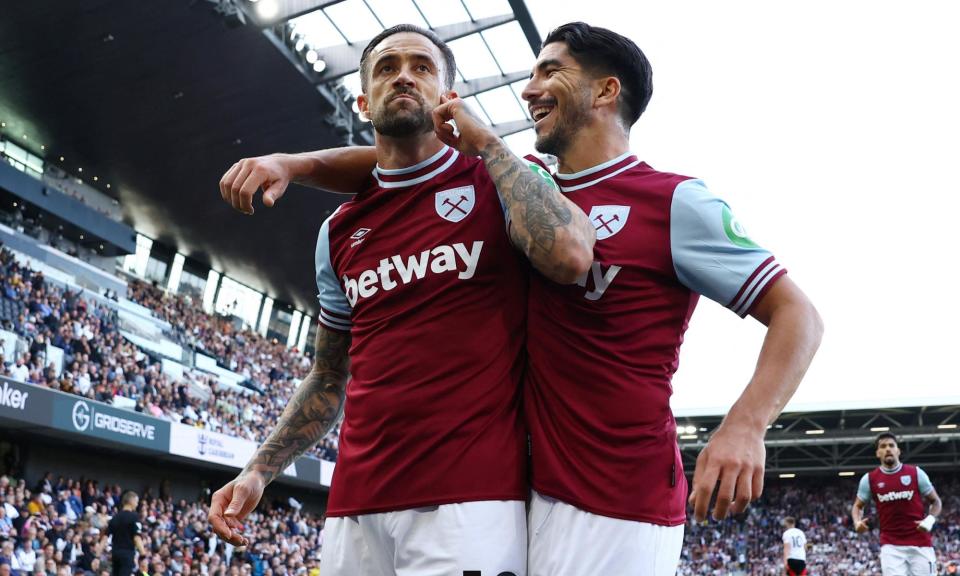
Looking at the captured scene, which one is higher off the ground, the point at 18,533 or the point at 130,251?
the point at 130,251

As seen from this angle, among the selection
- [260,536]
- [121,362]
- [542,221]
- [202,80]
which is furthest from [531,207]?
[202,80]

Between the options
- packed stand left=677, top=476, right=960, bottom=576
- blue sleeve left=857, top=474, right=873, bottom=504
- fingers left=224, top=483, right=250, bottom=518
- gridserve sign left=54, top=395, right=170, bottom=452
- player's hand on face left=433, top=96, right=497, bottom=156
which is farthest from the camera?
packed stand left=677, top=476, right=960, bottom=576

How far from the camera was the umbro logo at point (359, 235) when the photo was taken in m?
2.67

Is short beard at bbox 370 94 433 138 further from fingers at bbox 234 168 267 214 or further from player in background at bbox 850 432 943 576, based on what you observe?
player in background at bbox 850 432 943 576

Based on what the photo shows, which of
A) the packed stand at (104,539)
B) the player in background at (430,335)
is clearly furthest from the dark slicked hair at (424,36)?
the packed stand at (104,539)

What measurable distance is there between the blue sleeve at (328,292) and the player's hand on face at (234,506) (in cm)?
54

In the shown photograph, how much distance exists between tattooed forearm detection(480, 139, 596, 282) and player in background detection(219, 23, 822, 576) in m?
0.11

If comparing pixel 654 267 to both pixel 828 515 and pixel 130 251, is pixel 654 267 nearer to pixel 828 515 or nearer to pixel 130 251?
pixel 130 251

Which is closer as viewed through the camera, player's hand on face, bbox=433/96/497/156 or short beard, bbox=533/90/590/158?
player's hand on face, bbox=433/96/497/156

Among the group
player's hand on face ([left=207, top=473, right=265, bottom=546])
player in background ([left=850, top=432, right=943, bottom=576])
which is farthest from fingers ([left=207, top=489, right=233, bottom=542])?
player in background ([left=850, top=432, right=943, bottom=576])

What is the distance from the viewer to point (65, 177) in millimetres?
28469

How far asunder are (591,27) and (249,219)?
28.5m

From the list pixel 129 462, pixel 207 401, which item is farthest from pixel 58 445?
pixel 207 401

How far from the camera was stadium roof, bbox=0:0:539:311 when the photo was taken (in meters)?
19.7
